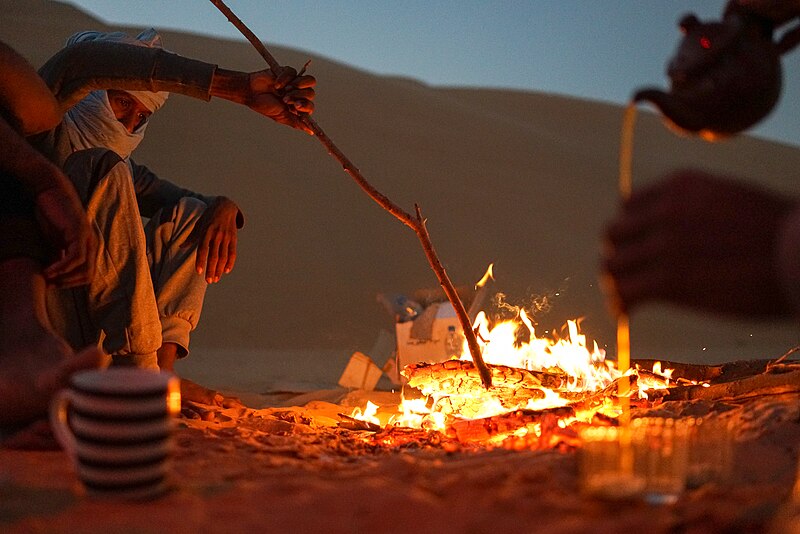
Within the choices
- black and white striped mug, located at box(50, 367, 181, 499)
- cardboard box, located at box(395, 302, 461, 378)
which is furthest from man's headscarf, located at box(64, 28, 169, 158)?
black and white striped mug, located at box(50, 367, 181, 499)

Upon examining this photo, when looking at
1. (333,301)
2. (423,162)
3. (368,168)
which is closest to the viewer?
(333,301)

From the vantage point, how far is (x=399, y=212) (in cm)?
402

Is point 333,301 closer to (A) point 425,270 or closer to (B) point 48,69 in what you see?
(A) point 425,270

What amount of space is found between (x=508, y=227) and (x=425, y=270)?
363cm

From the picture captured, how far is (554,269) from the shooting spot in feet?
43.7

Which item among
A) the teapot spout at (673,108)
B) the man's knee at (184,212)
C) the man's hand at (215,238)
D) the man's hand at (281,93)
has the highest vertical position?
the man's hand at (281,93)

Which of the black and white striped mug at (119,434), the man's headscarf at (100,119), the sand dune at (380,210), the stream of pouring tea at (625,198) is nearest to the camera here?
the black and white striped mug at (119,434)

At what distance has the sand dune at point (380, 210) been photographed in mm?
10305

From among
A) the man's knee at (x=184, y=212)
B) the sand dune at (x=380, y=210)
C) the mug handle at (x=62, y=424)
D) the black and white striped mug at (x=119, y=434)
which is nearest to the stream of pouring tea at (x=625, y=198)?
the black and white striped mug at (x=119, y=434)

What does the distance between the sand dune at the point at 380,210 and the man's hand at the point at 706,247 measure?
5.62 meters

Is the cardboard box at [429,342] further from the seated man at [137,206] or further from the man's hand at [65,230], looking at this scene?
the man's hand at [65,230]

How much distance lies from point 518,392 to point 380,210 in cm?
1063

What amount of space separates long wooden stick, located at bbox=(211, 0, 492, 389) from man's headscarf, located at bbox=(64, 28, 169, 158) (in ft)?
2.57

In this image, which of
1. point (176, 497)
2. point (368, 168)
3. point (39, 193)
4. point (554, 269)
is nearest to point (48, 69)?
point (39, 193)
